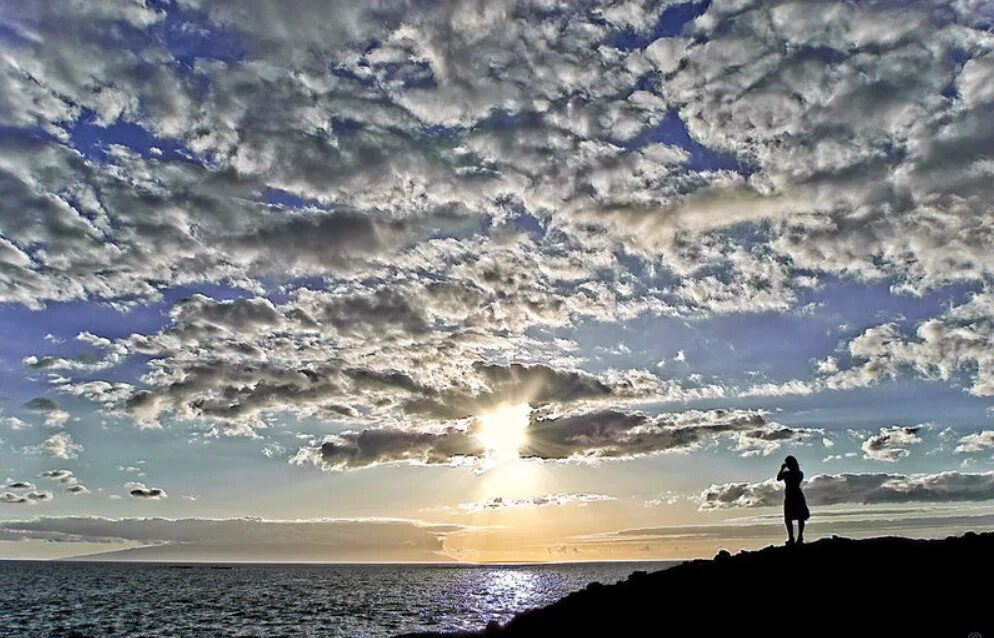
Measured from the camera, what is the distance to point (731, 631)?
20.4m

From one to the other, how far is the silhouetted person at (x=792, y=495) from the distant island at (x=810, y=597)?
1107 millimetres

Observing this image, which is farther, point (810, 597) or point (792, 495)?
point (792, 495)

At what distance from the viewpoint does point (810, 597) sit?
21.5 m

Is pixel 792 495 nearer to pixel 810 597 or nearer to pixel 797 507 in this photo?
pixel 797 507

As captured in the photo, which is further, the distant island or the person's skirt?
the person's skirt

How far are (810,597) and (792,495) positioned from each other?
5619 millimetres

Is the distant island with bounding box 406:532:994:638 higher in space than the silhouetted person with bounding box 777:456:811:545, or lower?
lower

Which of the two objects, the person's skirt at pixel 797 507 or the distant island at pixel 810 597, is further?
the person's skirt at pixel 797 507

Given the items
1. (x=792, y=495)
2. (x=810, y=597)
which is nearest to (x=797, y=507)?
(x=792, y=495)

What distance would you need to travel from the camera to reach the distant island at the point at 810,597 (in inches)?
774

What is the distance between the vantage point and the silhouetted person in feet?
86.0

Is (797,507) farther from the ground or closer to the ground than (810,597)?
farther from the ground

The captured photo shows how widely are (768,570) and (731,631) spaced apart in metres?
4.71

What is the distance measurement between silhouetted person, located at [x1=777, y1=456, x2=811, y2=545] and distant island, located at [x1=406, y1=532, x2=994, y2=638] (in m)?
1.11
